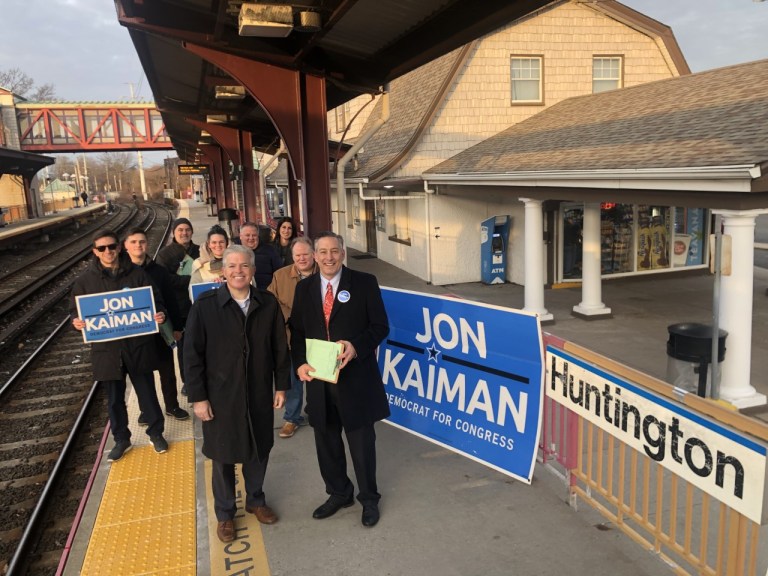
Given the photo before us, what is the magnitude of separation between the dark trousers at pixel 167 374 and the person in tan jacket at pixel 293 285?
3.93 ft

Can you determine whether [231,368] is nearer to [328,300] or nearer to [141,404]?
[328,300]

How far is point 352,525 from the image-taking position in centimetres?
431

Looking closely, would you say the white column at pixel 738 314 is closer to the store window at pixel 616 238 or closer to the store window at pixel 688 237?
the store window at pixel 616 238

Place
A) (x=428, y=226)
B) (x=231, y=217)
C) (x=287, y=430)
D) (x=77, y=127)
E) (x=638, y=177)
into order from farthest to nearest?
1. (x=77, y=127)
2. (x=231, y=217)
3. (x=428, y=226)
4. (x=638, y=177)
5. (x=287, y=430)

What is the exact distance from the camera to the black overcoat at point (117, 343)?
5250 millimetres

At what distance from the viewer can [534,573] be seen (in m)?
3.68

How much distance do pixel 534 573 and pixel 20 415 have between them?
668cm

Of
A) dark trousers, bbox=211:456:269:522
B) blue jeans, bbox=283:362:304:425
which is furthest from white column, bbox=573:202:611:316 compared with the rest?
dark trousers, bbox=211:456:269:522

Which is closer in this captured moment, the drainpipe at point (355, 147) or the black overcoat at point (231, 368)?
the black overcoat at point (231, 368)

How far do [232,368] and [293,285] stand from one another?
5.26ft

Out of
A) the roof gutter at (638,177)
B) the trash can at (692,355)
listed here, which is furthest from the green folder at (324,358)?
the roof gutter at (638,177)

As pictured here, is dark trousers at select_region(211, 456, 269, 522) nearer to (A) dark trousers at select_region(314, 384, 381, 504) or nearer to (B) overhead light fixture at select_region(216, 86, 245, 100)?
(A) dark trousers at select_region(314, 384, 381, 504)

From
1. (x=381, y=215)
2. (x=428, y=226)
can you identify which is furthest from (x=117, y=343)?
(x=381, y=215)

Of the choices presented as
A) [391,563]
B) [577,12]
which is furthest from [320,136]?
[577,12]
